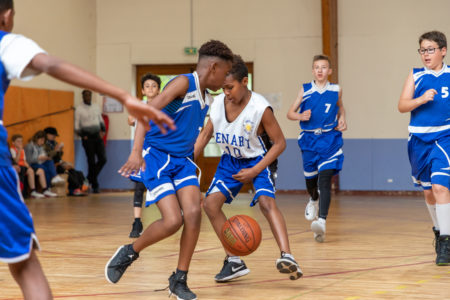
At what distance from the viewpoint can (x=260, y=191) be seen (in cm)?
428

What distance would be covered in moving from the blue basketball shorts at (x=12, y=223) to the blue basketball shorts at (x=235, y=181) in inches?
82.8

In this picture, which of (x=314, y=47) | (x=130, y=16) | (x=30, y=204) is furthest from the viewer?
(x=130, y=16)

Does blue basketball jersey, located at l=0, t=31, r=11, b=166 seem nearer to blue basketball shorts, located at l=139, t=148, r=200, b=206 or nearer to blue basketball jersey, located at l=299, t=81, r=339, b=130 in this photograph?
blue basketball shorts, located at l=139, t=148, r=200, b=206

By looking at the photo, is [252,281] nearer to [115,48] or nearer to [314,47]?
[314,47]

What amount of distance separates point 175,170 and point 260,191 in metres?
0.73

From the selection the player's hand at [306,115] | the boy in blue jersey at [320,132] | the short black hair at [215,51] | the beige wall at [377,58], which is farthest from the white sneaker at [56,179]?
the short black hair at [215,51]

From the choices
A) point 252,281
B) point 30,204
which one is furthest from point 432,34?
point 30,204

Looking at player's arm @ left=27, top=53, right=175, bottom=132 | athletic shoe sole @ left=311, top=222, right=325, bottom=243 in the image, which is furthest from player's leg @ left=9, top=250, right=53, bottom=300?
athletic shoe sole @ left=311, top=222, right=325, bottom=243

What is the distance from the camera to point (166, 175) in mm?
3729

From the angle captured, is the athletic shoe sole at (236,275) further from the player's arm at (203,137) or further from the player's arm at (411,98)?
the player's arm at (411,98)

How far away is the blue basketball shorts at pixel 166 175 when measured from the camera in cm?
369

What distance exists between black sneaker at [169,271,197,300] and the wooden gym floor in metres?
0.13

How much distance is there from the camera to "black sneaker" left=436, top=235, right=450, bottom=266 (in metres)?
4.63

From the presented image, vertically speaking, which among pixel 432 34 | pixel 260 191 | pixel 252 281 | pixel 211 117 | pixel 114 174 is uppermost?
pixel 432 34
